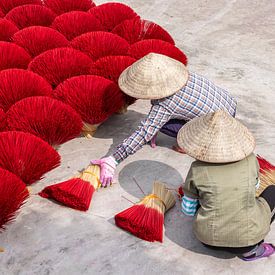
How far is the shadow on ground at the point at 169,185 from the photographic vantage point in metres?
1.74

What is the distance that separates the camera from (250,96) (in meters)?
2.68

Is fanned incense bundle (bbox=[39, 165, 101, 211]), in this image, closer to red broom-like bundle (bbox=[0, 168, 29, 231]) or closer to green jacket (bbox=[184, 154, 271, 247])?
red broom-like bundle (bbox=[0, 168, 29, 231])

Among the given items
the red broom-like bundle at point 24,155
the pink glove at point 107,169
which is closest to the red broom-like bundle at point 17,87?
the red broom-like bundle at point 24,155

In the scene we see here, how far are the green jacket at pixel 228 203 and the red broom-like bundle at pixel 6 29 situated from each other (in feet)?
5.51

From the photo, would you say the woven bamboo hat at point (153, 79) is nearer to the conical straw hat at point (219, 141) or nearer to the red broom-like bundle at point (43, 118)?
the red broom-like bundle at point (43, 118)

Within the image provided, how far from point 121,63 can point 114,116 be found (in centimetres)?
27

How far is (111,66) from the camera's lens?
7.84 feet

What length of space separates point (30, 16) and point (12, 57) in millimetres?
615

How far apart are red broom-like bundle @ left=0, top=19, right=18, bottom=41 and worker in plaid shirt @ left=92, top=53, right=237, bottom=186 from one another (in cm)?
104

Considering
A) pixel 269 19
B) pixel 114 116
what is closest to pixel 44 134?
pixel 114 116

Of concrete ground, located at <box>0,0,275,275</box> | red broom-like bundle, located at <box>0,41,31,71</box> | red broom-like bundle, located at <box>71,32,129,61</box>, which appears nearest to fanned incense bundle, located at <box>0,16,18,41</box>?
red broom-like bundle, located at <box>0,41,31,71</box>

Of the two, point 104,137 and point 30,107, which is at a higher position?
point 30,107

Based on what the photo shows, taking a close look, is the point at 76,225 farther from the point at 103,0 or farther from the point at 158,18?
the point at 103,0

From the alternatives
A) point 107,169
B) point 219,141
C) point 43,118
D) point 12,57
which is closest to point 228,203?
point 219,141
